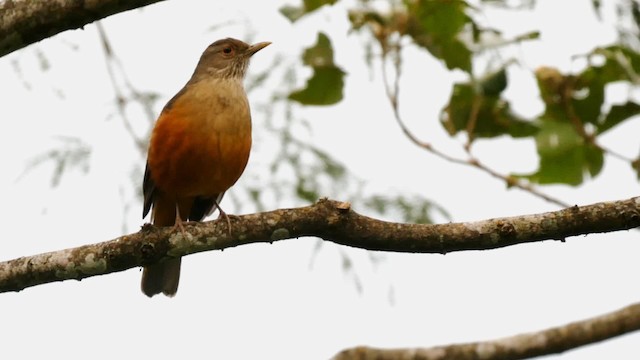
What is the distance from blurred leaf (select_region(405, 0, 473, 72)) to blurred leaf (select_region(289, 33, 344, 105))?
0.51 metres

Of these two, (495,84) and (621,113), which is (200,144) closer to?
(495,84)

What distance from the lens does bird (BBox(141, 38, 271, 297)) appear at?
234 inches

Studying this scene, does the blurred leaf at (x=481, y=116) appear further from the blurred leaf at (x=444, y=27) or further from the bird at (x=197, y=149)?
the bird at (x=197, y=149)

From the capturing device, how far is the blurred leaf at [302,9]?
5527 mm

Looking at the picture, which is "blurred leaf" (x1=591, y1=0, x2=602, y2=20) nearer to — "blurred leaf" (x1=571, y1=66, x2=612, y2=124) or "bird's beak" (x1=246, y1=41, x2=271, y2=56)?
"blurred leaf" (x1=571, y1=66, x2=612, y2=124)

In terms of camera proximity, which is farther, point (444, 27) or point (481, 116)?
point (481, 116)

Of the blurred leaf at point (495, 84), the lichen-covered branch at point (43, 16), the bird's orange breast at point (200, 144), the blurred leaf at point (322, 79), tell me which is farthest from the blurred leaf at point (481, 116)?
the lichen-covered branch at point (43, 16)

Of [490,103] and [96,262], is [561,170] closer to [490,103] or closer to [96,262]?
[490,103]

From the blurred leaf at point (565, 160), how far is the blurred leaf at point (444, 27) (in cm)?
61

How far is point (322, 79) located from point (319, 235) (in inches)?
59.5

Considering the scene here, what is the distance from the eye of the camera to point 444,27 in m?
5.53

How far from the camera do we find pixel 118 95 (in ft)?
24.8

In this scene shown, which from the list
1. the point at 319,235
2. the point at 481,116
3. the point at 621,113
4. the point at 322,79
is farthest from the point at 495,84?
the point at 319,235

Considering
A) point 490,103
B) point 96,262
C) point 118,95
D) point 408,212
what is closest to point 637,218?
point 490,103
